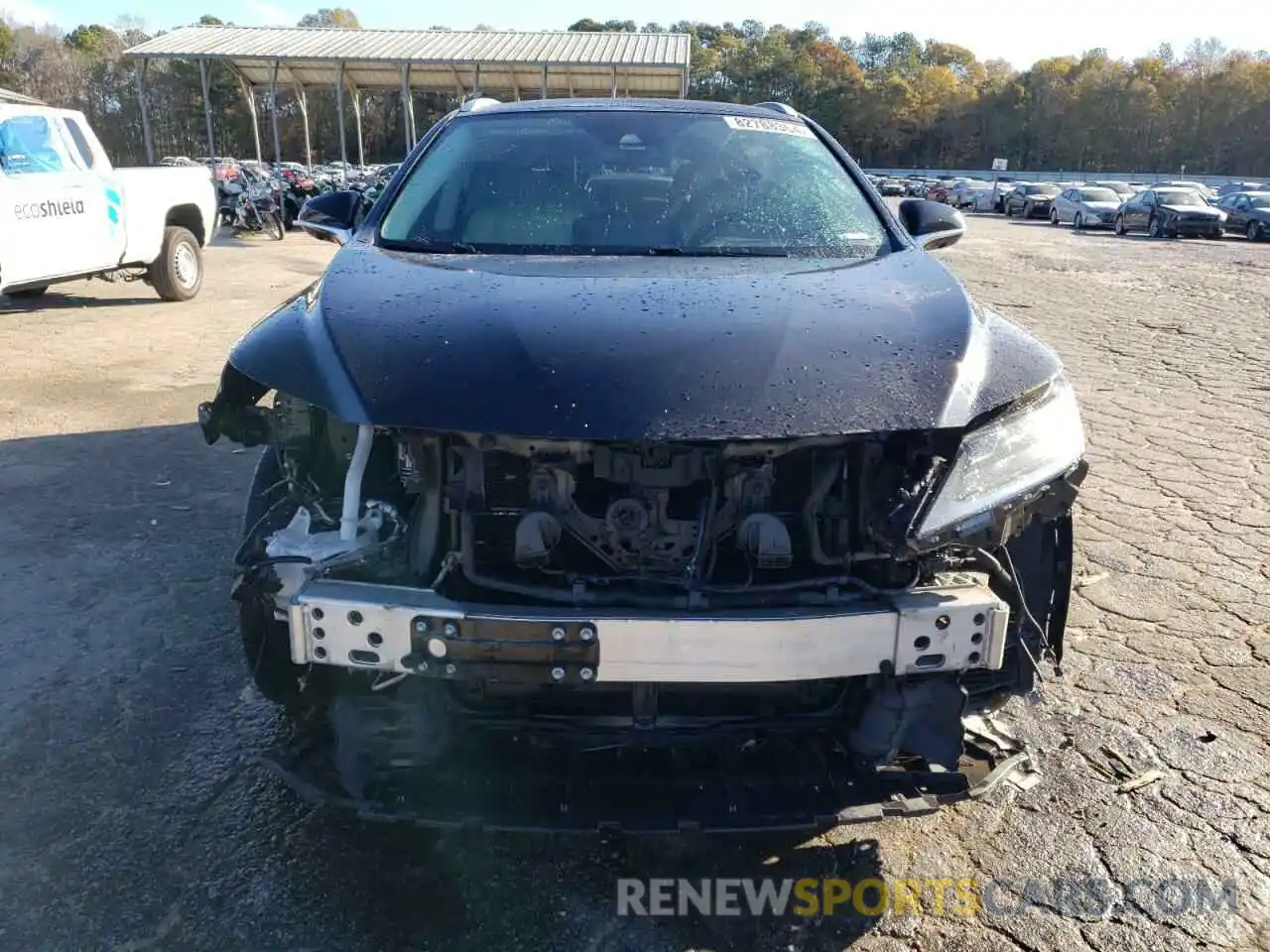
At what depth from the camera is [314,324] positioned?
2.24 metres

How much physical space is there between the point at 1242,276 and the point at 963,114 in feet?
283

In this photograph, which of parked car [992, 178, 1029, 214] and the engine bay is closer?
the engine bay

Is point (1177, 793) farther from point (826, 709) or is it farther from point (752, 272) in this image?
point (752, 272)

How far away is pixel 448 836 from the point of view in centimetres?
239

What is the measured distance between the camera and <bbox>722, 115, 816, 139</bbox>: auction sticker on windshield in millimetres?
3585

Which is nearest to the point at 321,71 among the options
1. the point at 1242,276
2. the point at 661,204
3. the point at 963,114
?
the point at 1242,276

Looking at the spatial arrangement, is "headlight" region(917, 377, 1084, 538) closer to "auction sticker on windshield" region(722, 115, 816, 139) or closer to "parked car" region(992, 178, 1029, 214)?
"auction sticker on windshield" region(722, 115, 816, 139)

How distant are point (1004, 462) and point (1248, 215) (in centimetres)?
2871

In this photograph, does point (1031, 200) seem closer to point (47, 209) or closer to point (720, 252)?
point (47, 209)

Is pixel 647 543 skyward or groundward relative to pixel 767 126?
groundward

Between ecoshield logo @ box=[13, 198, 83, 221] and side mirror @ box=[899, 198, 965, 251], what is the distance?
7998mm

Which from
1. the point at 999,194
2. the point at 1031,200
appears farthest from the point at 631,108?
the point at 999,194

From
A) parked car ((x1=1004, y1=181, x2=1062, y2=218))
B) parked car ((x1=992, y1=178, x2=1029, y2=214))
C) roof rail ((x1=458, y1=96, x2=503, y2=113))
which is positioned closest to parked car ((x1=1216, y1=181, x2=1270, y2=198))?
parked car ((x1=1004, y1=181, x2=1062, y2=218))

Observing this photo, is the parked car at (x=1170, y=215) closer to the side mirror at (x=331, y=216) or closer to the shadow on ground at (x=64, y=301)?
the shadow on ground at (x=64, y=301)
